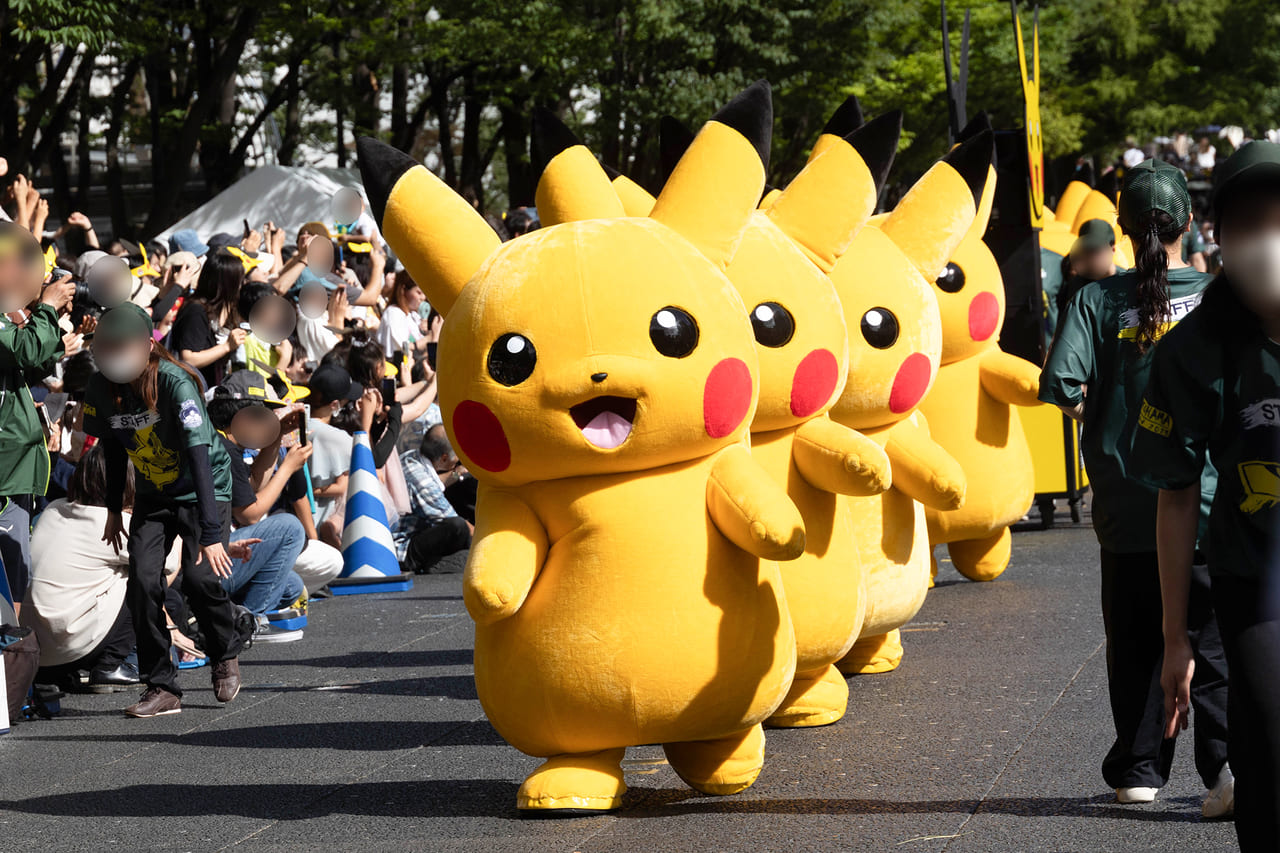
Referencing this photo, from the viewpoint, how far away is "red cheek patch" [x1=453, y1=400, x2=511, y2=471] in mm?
4820

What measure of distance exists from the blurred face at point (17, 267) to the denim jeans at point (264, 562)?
2225 mm

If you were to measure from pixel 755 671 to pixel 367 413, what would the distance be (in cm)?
667

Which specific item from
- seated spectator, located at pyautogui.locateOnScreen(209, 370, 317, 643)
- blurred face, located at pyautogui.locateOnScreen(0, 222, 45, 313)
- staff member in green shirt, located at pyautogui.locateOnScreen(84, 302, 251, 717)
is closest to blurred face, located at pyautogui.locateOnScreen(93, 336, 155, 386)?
staff member in green shirt, located at pyautogui.locateOnScreen(84, 302, 251, 717)

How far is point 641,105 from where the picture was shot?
2275cm

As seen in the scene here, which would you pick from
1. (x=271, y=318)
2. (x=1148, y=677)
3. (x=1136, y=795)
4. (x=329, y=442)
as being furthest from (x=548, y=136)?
(x=329, y=442)

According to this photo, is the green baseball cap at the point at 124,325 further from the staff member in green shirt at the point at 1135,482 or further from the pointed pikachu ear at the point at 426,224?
the staff member in green shirt at the point at 1135,482

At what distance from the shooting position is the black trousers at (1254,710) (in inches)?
125

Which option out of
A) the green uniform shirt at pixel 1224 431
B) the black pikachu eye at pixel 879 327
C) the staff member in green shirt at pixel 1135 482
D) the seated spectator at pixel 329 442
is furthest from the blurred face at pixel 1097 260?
the seated spectator at pixel 329 442

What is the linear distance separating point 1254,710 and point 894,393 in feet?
11.2

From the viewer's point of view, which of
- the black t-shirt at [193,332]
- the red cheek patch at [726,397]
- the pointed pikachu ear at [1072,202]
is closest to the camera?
the red cheek patch at [726,397]

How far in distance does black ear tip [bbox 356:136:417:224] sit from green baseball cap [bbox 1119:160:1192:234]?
2212 millimetres

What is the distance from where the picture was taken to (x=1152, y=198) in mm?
4930

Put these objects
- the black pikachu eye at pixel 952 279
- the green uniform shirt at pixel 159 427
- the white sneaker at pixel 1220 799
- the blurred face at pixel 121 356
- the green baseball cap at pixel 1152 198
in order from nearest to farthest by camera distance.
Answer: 1. the white sneaker at pixel 1220 799
2. the green baseball cap at pixel 1152 198
3. the blurred face at pixel 121 356
4. the green uniform shirt at pixel 159 427
5. the black pikachu eye at pixel 952 279

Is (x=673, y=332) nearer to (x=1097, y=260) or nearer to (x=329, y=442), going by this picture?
(x=1097, y=260)
